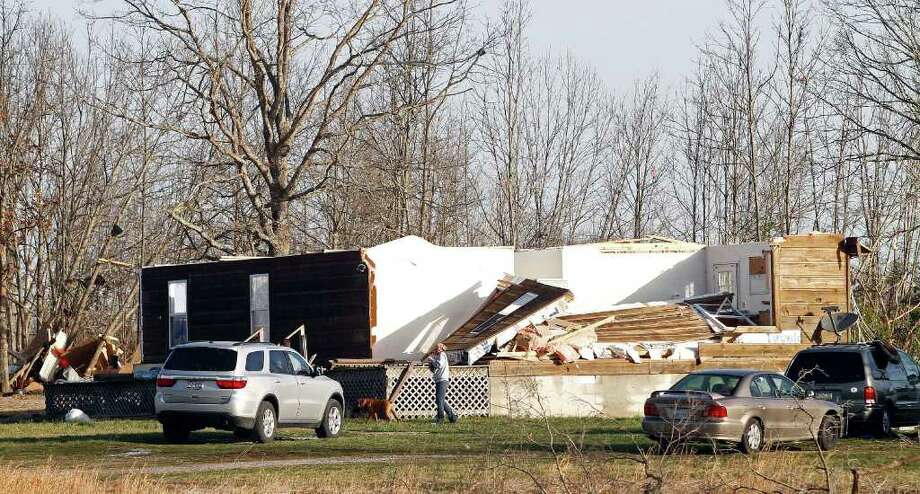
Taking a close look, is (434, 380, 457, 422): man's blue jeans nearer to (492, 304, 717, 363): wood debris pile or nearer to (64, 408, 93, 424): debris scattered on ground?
(492, 304, 717, 363): wood debris pile

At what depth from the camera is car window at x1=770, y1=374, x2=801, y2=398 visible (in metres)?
22.7

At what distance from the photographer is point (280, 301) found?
3691cm

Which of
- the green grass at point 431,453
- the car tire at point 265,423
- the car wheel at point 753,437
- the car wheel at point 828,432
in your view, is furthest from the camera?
the car tire at point 265,423

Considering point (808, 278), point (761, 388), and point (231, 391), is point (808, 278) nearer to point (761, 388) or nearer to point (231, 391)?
point (761, 388)

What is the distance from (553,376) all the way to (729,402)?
11500mm

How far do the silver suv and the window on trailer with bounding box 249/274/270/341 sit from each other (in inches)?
467

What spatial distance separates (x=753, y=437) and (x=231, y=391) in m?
8.81

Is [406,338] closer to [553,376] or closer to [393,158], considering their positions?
[553,376]

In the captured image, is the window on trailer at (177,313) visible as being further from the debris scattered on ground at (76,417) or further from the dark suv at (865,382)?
the dark suv at (865,382)

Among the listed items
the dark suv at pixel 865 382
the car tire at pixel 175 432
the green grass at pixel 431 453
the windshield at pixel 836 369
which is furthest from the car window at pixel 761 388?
the car tire at pixel 175 432

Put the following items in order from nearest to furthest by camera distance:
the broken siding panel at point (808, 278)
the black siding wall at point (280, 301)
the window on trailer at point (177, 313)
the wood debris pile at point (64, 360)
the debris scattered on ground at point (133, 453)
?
the debris scattered on ground at point (133, 453) → the black siding wall at point (280, 301) → the broken siding panel at point (808, 278) → the window on trailer at point (177, 313) → the wood debris pile at point (64, 360)

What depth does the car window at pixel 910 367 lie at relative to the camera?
1050 inches

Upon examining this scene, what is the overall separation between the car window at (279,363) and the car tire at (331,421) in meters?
1.29

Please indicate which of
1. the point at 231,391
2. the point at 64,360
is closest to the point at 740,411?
the point at 231,391
